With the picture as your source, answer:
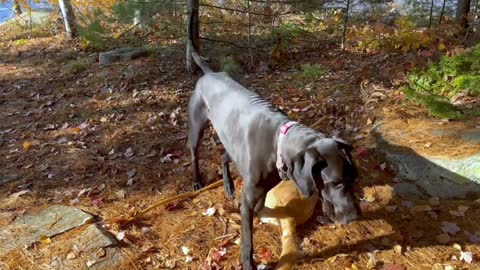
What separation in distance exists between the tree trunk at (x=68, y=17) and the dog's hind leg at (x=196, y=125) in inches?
337

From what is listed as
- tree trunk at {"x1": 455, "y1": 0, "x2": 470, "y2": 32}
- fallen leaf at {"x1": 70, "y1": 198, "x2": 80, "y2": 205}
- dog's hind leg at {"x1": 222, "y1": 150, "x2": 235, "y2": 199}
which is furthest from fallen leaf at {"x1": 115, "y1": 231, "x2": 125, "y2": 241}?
tree trunk at {"x1": 455, "y1": 0, "x2": 470, "y2": 32}

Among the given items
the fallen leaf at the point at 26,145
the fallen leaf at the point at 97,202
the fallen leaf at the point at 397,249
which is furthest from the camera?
the fallen leaf at the point at 26,145

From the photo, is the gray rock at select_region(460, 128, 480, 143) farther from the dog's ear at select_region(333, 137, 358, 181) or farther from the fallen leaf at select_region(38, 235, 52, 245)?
the fallen leaf at select_region(38, 235, 52, 245)

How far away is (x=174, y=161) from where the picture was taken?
5125 mm

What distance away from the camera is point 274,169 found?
9.70 feet

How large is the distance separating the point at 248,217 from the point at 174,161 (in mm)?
2138

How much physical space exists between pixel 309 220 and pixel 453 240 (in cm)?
117

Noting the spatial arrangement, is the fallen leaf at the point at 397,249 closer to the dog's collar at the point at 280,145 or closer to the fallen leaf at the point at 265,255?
the fallen leaf at the point at 265,255

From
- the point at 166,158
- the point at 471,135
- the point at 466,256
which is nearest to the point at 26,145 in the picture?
the point at 166,158

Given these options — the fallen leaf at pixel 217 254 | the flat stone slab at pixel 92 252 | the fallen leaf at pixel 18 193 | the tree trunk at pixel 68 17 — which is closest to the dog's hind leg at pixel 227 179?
the fallen leaf at pixel 217 254

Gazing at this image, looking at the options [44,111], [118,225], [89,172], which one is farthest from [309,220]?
[44,111]

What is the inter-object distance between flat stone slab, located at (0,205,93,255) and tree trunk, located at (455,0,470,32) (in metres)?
8.00

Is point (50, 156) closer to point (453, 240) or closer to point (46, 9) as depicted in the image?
point (453, 240)

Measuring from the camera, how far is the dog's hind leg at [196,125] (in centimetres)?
422
